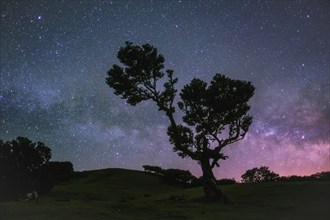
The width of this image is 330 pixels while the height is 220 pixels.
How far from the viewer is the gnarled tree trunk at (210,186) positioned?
142ft

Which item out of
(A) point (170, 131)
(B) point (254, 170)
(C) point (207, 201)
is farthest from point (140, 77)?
(B) point (254, 170)

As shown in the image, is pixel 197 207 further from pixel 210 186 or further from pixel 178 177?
pixel 178 177

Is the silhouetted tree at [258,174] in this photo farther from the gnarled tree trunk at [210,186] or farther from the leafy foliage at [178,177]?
the gnarled tree trunk at [210,186]

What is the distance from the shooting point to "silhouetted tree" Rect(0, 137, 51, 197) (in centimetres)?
4431

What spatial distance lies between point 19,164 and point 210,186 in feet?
76.9

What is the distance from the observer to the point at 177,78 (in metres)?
51.8

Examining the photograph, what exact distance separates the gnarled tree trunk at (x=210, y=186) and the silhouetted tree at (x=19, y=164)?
20.3 m

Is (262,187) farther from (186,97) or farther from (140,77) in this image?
(140,77)

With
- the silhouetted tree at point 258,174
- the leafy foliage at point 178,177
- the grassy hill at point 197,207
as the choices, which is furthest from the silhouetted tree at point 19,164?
the silhouetted tree at point 258,174

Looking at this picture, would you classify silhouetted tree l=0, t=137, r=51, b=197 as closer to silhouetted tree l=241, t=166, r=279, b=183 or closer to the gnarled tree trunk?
the gnarled tree trunk

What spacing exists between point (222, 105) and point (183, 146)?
792 centimetres

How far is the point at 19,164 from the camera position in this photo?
45.3 metres

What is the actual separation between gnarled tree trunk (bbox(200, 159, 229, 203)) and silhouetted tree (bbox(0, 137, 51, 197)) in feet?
66.7

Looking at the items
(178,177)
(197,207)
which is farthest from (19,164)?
(178,177)
